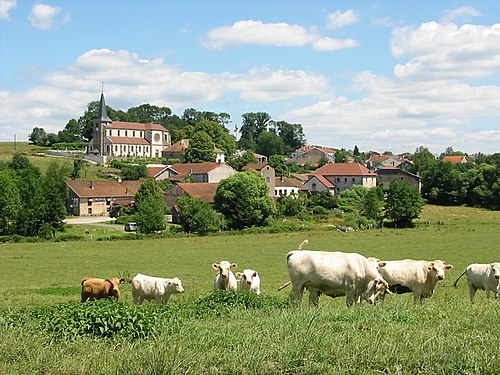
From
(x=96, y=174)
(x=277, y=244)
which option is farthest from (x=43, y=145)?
(x=277, y=244)

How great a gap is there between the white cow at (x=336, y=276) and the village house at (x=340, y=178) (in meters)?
99.4

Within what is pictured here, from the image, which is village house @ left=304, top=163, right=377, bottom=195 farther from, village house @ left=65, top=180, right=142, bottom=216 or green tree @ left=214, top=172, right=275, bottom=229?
green tree @ left=214, top=172, right=275, bottom=229

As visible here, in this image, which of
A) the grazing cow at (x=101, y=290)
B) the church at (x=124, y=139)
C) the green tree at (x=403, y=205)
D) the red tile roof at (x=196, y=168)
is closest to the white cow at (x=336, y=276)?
the grazing cow at (x=101, y=290)

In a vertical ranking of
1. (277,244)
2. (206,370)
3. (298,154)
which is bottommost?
(277,244)

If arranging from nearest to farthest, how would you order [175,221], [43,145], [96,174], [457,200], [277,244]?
[277,244] < [175,221] < [457,200] < [96,174] < [43,145]

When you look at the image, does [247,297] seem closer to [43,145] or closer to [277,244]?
[277,244]

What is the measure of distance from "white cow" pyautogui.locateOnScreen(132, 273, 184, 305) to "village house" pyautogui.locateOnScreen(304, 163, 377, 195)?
95248 mm

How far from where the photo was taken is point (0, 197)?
67.2 metres

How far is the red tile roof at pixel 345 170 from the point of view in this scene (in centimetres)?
11982

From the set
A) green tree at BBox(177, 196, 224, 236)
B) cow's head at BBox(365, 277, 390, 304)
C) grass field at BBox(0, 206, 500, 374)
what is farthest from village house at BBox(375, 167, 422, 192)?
grass field at BBox(0, 206, 500, 374)

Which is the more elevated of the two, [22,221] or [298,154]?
[298,154]

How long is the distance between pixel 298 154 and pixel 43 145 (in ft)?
253

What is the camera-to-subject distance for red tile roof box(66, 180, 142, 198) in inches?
3688

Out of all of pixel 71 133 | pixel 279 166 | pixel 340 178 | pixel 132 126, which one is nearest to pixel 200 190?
pixel 279 166
